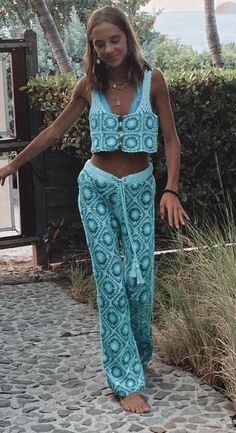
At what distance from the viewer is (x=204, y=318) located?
175 inches

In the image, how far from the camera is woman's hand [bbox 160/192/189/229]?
3873 mm

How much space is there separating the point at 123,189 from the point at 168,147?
0.34 meters

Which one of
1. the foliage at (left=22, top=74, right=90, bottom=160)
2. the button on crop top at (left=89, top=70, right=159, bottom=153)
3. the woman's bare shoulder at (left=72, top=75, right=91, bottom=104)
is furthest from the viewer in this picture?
the foliage at (left=22, top=74, right=90, bottom=160)

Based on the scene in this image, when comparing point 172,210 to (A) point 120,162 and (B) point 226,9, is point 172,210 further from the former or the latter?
(B) point 226,9

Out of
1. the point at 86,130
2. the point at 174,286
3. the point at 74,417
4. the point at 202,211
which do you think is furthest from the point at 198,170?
the point at 74,417

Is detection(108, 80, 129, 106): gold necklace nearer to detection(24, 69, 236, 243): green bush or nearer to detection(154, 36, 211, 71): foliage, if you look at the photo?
detection(24, 69, 236, 243): green bush

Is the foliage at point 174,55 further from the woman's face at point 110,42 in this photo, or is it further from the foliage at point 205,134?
the woman's face at point 110,42

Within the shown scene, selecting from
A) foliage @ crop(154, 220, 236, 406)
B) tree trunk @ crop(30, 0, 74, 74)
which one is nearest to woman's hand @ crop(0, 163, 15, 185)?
foliage @ crop(154, 220, 236, 406)

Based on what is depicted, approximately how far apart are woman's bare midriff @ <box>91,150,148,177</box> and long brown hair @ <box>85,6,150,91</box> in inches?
13.3

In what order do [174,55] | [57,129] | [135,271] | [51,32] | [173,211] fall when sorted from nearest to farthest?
[173,211] < [135,271] < [57,129] < [51,32] < [174,55]

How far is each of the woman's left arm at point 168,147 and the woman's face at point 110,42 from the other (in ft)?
0.78

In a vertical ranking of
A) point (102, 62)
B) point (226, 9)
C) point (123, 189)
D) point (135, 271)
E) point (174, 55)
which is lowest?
point (135, 271)

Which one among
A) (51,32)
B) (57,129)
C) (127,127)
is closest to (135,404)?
(127,127)

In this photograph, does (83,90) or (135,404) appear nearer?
(135,404)
